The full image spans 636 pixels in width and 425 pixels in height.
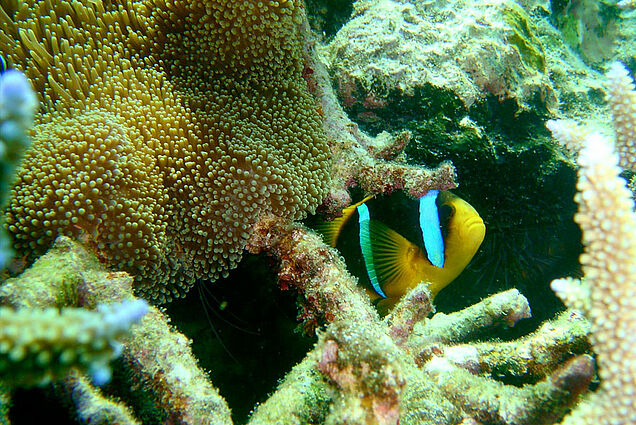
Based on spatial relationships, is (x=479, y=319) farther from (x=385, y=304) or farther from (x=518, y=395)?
(x=518, y=395)

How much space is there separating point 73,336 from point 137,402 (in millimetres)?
1092

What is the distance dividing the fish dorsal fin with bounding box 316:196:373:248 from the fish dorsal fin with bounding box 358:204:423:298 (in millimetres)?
61

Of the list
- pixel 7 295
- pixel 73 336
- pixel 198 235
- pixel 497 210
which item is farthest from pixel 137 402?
pixel 497 210

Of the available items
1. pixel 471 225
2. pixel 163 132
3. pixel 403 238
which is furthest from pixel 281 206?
pixel 471 225

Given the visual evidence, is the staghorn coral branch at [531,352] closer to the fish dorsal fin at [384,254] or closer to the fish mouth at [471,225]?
the fish dorsal fin at [384,254]

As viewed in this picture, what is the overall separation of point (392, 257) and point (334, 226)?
1.64 ft

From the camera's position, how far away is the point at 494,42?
3.26 metres

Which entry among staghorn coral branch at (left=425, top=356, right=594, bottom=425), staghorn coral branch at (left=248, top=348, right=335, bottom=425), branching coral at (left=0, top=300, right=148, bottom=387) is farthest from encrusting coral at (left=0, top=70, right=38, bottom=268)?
staghorn coral branch at (left=425, top=356, right=594, bottom=425)

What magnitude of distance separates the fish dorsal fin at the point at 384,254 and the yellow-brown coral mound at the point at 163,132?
22.2 inches

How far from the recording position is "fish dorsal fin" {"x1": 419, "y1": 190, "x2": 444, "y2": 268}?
105 inches

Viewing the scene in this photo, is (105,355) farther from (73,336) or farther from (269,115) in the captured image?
(269,115)

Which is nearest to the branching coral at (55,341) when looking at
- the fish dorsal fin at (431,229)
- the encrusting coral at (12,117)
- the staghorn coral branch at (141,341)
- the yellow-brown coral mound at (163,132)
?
the encrusting coral at (12,117)

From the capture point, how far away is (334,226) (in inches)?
107

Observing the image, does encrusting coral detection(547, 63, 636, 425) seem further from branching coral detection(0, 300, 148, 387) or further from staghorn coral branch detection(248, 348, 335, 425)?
branching coral detection(0, 300, 148, 387)
